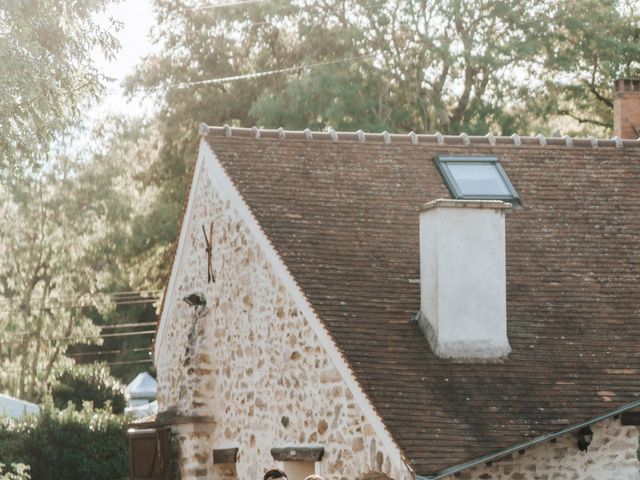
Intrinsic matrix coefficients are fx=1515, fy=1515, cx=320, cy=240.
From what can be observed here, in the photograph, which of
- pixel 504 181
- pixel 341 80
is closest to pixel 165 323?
pixel 504 181

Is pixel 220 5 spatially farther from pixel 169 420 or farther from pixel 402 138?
pixel 169 420

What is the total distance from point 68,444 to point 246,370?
1080 centimetres

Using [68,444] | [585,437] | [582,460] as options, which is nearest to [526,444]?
[585,437]

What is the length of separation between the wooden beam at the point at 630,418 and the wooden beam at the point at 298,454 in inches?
115

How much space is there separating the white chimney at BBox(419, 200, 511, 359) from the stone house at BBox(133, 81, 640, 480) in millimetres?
19

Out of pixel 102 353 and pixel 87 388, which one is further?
pixel 102 353

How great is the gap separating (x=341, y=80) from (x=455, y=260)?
56.0 feet

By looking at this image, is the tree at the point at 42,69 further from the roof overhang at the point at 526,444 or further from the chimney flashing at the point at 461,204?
the roof overhang at the point at 526,444

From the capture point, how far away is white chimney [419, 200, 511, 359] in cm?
→ 1443

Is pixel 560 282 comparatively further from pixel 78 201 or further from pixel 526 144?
pixel 78 201

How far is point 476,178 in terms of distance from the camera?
690 inches

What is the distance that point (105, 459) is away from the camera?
27.3 m

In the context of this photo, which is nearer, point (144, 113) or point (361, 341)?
point (361, 341)

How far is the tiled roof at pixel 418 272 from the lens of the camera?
44.5 ft
